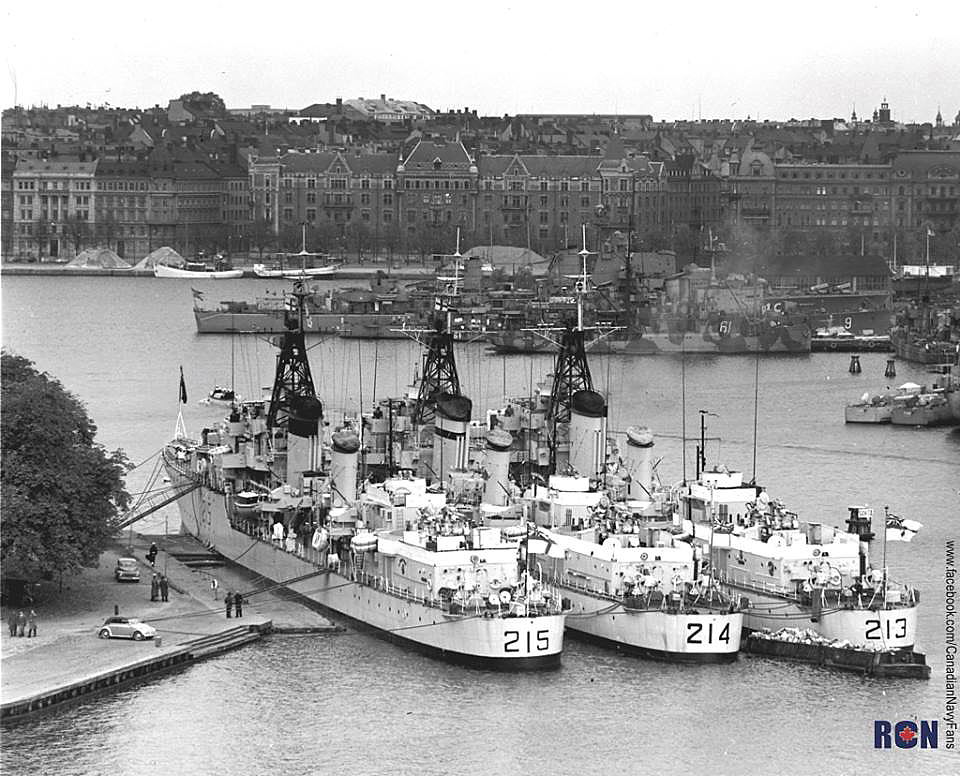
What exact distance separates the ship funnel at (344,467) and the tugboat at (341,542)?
1 centimetres

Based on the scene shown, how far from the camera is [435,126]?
16275cm

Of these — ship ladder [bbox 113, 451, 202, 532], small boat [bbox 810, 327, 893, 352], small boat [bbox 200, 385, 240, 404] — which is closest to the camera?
ship ladder [bbox 113, 451, 202, 532]

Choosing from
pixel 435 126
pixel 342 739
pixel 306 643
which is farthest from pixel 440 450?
pixel 435 126

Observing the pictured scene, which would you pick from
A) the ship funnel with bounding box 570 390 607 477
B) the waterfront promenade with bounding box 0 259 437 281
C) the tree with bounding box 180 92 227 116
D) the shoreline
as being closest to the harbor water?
the ship funnel with bounding box 570 390 607 477

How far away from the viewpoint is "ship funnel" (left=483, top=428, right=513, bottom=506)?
41.2 metres

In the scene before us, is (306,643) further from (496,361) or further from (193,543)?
(496,361)

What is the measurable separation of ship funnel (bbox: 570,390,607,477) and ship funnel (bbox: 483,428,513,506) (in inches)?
85.9

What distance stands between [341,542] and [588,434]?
6.39 meters

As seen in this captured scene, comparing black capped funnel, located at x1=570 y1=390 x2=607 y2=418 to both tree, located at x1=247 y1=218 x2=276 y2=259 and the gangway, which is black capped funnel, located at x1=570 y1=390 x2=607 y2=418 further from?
tree, located at x1=247 y1=218 x2=276 y2=259

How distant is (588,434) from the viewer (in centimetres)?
4359

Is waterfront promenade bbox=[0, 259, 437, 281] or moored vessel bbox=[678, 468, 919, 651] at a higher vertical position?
waterfront promenade bbox=[0, 259, 437, 281]

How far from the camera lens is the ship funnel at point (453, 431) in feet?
141

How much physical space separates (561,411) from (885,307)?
59006 millimetres

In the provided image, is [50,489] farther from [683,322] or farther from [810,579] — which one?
[683,322]
